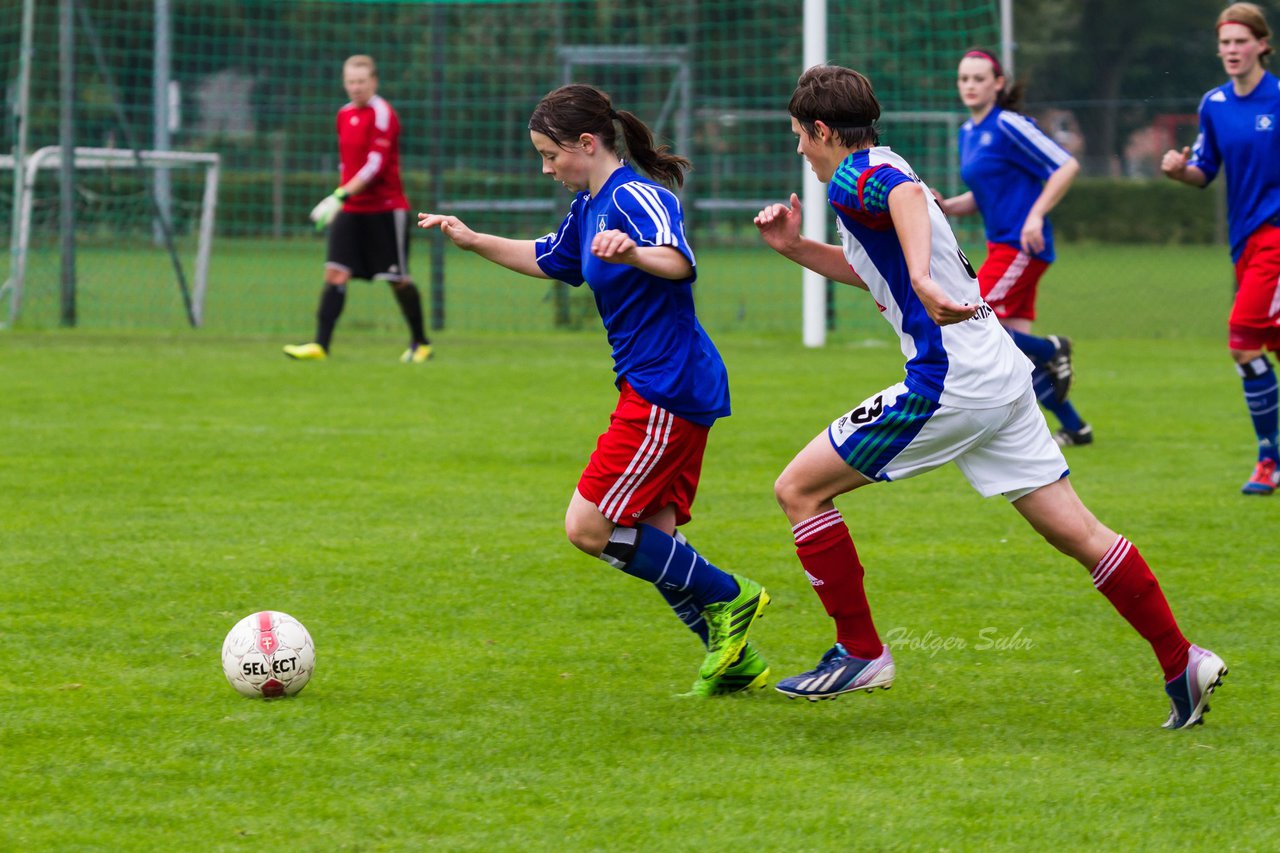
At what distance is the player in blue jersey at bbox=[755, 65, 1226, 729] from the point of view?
400 cm

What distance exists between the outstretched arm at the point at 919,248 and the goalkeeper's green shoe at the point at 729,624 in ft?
3.16

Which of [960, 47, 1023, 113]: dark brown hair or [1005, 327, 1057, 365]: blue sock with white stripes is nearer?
[1005, 327, 1057, 365]: blue sock with white stripes

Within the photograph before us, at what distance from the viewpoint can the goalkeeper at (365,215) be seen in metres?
12.5

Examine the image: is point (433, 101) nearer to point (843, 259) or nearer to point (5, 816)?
Result: point (843, 259)

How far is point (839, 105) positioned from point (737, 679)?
1469 millimetres

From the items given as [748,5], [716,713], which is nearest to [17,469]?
[716,713]

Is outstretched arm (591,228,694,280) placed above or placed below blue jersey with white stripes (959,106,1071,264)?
below

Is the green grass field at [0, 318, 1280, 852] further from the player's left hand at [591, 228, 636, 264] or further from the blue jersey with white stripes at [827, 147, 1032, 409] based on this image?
the player's left hand at [591, 228, 636, 264]

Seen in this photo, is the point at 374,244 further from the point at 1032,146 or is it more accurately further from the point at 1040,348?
the point at 1040,348

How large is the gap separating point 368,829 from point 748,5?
17193 mm

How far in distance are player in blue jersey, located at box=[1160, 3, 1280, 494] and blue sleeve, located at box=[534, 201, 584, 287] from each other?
3.45 meters

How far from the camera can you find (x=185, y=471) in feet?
26.0

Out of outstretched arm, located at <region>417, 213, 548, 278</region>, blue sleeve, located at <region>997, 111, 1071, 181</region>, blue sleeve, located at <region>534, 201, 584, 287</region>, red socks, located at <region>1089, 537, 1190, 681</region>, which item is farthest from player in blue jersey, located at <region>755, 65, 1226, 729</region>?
blue sleeve, located at <region>997, 111, 1071, 181</region>

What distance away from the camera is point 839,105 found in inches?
160
